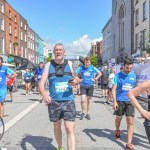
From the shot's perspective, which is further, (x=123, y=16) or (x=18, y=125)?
(x=123, y=16)

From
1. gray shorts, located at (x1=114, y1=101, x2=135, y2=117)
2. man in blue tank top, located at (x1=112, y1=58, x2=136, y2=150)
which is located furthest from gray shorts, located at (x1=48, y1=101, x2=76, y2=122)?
gray shorts, located at (x1=114, y1=101, x2=135, y2=117)

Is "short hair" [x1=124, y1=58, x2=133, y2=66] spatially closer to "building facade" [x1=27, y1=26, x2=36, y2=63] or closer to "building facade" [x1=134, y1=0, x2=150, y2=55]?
"building facade" [x1=134, y1=0, x2=150, y2=55]

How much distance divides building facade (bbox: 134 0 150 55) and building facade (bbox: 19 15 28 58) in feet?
66.8

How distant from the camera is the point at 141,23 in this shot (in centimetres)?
3659

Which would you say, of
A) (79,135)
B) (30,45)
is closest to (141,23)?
(79,135)

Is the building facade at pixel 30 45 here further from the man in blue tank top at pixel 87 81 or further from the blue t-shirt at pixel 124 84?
the blue t-shirt at pixel 124 84

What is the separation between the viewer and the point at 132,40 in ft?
136

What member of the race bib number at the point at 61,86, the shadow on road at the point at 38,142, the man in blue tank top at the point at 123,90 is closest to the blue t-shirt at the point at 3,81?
the shadow on road at the point at 38,142

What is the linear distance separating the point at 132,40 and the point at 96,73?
31.9 m

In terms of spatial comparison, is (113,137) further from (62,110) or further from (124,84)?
(62,110)

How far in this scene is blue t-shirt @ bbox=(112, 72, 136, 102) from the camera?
6582 mm

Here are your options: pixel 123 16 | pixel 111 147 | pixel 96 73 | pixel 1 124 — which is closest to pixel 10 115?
pixel 96 73

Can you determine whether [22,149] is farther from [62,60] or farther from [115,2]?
[115,2]

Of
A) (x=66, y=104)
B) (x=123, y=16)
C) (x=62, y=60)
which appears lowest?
(x=66, y=104)
